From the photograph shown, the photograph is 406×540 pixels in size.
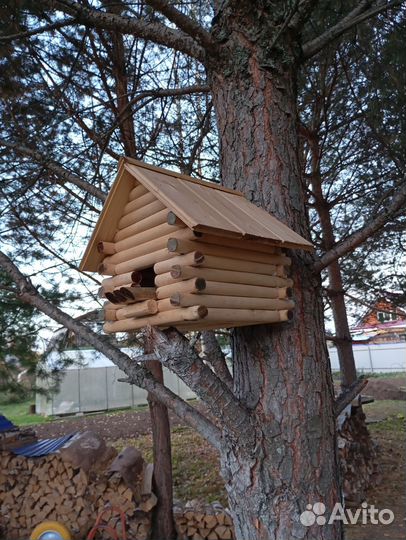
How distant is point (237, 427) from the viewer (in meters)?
1.33

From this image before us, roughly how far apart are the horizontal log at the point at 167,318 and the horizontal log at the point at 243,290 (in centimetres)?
7

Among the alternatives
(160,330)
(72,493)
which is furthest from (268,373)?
(72,493)

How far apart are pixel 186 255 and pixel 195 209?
0.12 m

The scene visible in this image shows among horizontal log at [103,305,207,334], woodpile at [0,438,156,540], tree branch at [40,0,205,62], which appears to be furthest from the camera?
woodpile at [0,438,156,540]

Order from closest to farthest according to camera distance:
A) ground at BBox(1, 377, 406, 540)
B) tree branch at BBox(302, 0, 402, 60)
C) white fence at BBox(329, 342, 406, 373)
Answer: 1. tree branch at BBox(302, 0, 402, 60)
2. ground at BBox(1, 377, 406, 540)
3. white fence at BBox(329, 342, 406, 373)

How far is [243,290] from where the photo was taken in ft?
4.42

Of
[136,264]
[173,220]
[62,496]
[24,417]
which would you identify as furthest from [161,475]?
[24,417]

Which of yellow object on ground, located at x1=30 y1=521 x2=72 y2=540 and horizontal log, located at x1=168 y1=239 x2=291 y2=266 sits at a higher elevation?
horizontal log, located at x1=168 y1=239 x2=291 y2=266

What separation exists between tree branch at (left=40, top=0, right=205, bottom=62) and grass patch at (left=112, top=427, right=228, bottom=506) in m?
4.09

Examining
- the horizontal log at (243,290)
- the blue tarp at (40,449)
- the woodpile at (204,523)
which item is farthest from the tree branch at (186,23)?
the blue tarp at (40,449)

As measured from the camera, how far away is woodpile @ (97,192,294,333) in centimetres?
122

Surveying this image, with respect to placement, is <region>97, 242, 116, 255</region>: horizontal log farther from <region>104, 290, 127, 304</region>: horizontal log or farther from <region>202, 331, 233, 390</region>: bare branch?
<region>202, 331, 233, 390</region>: bare branch

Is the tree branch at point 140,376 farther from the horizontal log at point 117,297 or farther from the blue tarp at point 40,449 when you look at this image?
the blue tarp at point 40,449

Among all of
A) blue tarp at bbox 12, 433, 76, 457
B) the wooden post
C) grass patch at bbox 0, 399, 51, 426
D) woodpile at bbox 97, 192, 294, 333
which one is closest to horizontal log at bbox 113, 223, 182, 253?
woodpile at bbox 97, 192, 294, 333
